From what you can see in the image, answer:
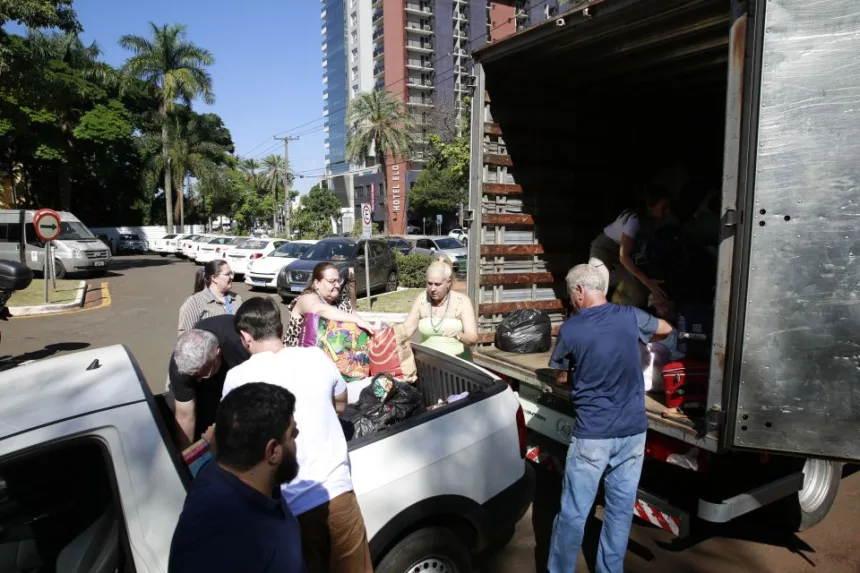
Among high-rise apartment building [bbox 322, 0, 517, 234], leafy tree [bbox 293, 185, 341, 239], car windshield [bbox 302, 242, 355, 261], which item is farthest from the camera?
high-rise apartment building [bbox 322, 0, 517, 234]

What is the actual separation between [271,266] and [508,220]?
39.9ft

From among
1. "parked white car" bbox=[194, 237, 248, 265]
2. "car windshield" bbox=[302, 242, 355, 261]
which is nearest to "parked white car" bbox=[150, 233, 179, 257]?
"parked white car" bbox=[194, 237, 248, 265]

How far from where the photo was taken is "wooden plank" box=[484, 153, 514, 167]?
17.1ft

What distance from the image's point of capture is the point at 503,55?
15.5ft

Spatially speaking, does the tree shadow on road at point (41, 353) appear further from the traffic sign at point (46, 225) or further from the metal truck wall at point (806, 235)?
the metal truck wall at point (806, 235)

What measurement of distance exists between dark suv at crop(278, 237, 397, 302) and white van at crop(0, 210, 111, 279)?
9.14 metres

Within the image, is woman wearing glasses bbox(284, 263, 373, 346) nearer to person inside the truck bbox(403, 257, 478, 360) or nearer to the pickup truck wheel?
person inside the truck bbox(403, 257, 478, 360)

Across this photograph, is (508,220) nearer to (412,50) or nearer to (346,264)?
(346,264)

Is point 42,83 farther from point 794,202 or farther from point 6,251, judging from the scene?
point 794,202

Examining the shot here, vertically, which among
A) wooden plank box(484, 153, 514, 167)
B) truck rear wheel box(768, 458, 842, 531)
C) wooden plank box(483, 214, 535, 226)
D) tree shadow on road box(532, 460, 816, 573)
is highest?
wooden plank box(484, 153, 514, 167)

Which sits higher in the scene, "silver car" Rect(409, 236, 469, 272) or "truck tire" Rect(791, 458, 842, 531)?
"silver car" Rect(409, 236, 469, 272)

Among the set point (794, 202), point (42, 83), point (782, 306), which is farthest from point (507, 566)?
point (42, 83)

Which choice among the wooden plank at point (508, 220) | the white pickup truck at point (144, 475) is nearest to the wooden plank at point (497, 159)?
the wooden plank at point (508, 220)

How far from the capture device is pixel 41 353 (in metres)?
9.28
